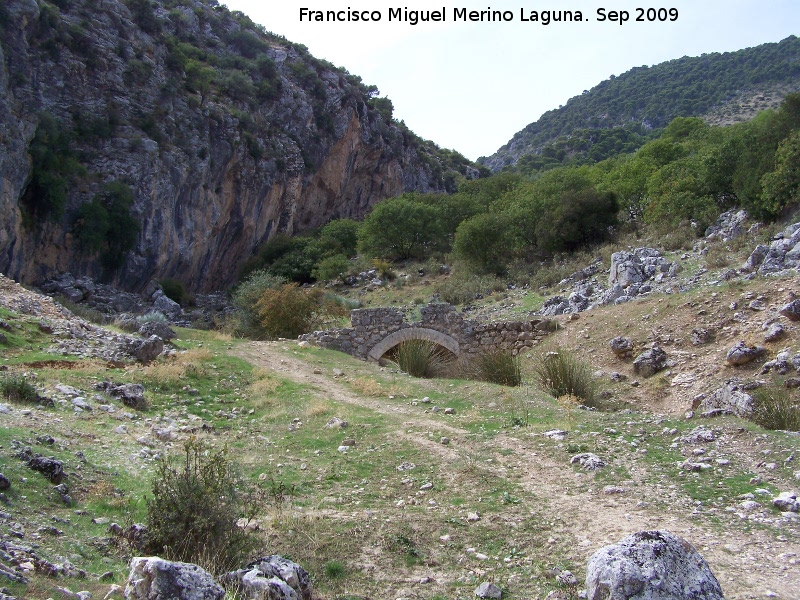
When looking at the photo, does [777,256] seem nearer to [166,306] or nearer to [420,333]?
[420,333]

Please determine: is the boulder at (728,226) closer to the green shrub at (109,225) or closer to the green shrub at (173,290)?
the green shrub at (109,225)

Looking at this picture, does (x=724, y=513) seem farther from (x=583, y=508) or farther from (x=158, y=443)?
(x=158, y=443)

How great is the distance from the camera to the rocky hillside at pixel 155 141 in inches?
974

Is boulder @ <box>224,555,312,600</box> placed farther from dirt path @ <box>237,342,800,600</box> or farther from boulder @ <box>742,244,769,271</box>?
boulder @ <box>742,244,769,271</box>

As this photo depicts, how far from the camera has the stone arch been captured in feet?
56.4

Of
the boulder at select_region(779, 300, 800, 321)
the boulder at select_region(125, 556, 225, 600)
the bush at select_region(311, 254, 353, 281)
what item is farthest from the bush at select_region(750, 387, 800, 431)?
the bush at select_region(311, 254, 353, 281)

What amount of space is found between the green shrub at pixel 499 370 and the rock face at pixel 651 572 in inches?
335

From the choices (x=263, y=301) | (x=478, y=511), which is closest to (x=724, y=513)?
(x=478, y=511)

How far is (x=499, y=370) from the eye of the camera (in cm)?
1262

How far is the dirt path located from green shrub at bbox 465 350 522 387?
4264mm

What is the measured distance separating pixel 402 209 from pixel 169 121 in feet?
41.9

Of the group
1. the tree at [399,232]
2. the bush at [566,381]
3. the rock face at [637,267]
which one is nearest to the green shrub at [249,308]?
the rock face at [637,267]

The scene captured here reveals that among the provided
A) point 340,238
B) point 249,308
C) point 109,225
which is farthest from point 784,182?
point 340,238

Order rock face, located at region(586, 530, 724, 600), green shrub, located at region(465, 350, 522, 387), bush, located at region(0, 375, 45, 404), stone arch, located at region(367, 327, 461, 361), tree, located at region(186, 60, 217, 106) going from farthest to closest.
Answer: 1. tree, located at region(186, 60, 217, 106)
2. stone arch, located at region(367, 327, 461, 361)
3. green shrub, located at region(465, 350, 522, 387)
4. bush, located at region(0, 375, 45, 404)
5. rock face, located at region(586, 530, 724, 600)
